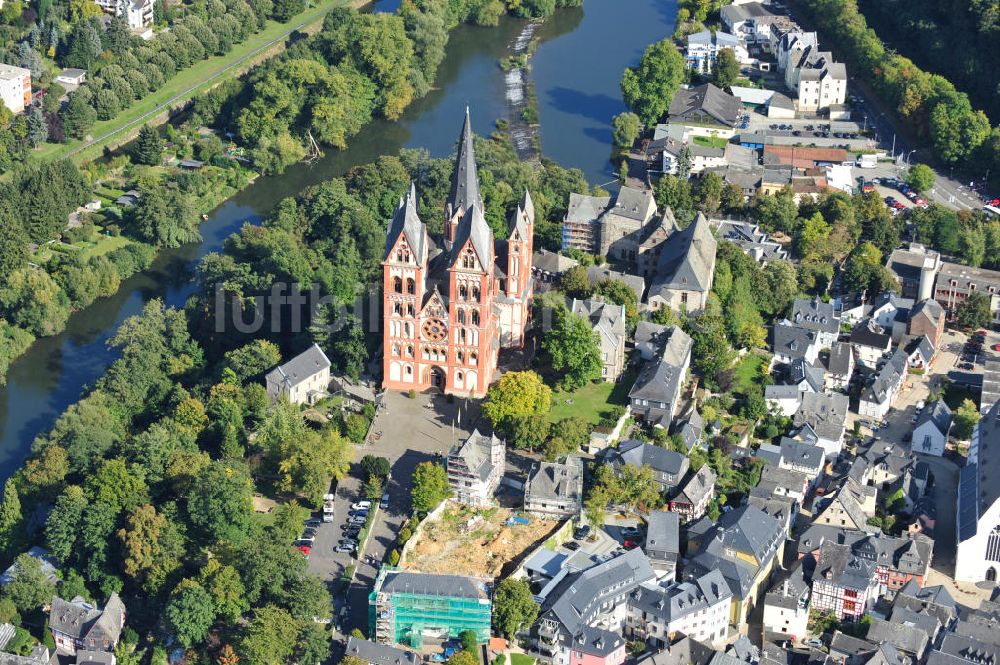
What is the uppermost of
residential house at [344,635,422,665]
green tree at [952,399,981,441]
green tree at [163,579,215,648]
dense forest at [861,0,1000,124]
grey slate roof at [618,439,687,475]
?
dense forest at [861,0,1000,124]

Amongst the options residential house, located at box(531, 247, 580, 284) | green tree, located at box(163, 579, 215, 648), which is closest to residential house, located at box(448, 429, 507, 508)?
green tree, located at box(163, 579, 215, 648)

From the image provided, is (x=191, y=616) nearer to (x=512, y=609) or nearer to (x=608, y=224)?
(x=512, y=609)

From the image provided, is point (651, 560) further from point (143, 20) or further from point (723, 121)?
point (143, 20)

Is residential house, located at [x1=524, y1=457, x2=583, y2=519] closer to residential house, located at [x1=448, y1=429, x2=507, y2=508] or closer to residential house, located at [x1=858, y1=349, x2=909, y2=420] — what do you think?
residential house, located at [x1=448, y1=429, x2=507, y2=508]

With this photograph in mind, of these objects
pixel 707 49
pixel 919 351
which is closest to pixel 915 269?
pixel 919 351

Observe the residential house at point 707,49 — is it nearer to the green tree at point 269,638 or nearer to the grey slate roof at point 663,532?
the grey slate roof at point 663,532

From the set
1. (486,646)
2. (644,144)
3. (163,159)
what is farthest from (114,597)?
(644,144)
